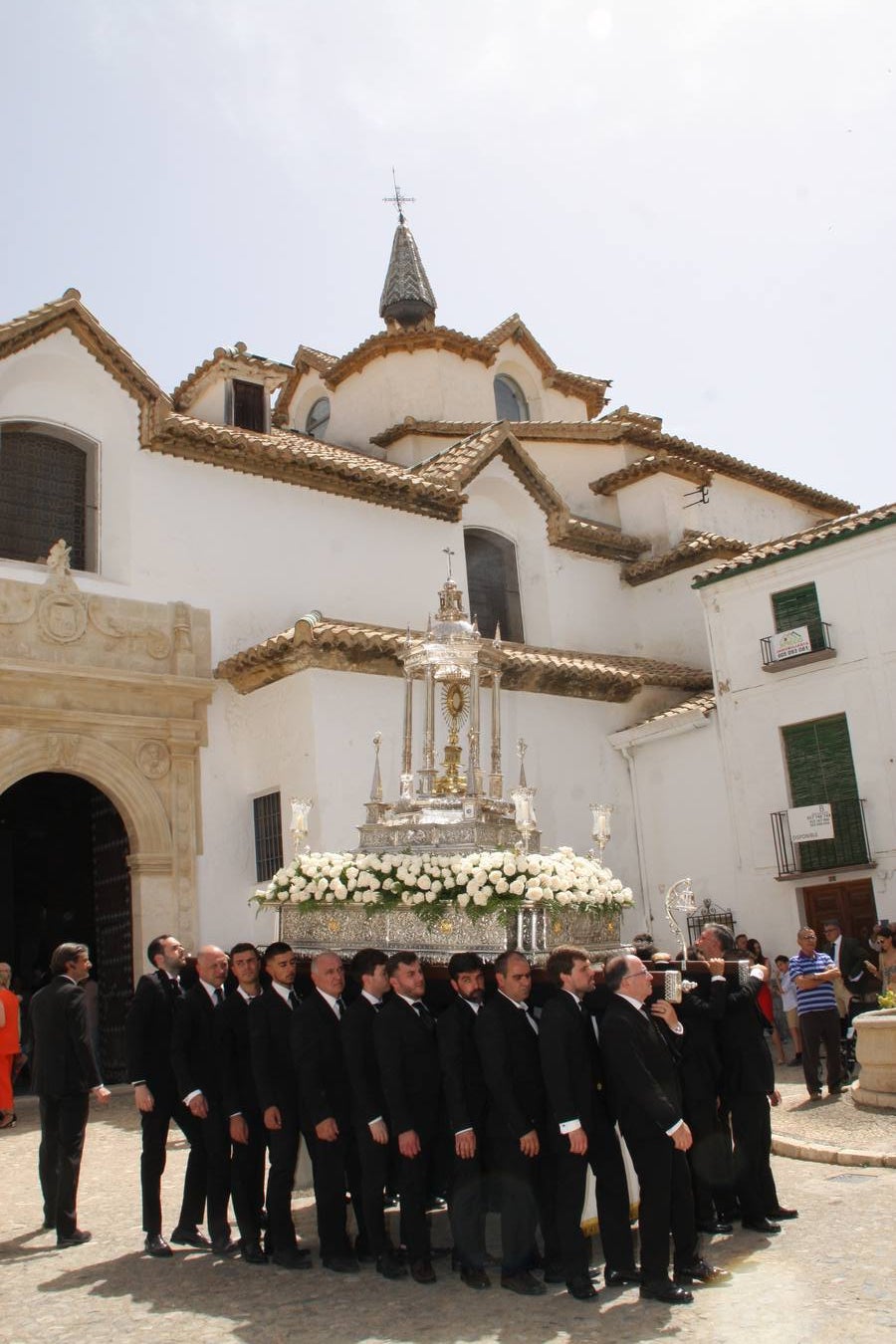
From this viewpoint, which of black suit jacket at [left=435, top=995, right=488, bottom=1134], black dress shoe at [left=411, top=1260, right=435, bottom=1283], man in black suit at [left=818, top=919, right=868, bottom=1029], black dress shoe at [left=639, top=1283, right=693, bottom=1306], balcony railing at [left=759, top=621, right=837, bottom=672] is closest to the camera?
black dress shoe at [left=639, top=1283, right=693, bottom=1306]

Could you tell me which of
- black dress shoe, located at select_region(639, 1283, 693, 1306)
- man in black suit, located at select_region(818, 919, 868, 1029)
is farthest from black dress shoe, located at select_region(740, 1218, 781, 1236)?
man in black suit, located at select_region(818, 919, 868, 1029)

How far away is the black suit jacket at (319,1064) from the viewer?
249 inches

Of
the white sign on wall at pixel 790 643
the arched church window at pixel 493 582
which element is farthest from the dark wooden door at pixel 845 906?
the arched church window at pixel 493 582

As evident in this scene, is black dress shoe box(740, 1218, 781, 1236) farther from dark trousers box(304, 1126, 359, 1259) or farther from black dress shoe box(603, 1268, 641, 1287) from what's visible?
dark trousers box(304, 1126, 359, 1259)

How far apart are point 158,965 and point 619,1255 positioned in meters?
3.25

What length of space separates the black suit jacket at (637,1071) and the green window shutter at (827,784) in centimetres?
1030

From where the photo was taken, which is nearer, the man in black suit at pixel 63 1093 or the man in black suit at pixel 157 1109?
the man in black suit at pixel 157 1109

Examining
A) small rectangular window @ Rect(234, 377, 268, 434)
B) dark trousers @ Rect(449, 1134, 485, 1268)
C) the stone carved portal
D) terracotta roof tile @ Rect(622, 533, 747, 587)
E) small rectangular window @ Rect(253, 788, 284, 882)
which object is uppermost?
small rectangular window @ Rect(234, 377, 268, 434)

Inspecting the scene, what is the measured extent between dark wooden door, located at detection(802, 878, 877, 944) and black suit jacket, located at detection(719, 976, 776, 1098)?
920 centimetres

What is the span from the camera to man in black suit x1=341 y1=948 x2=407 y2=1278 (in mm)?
6195

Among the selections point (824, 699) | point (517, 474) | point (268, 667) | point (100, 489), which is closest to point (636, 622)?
point (517, 474)

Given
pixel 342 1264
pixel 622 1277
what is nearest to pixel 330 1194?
pixel 342 1264

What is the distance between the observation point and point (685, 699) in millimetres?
19016

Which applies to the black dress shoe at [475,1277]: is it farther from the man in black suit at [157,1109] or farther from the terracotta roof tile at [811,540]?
the terracotta roof tile at [811,540]
